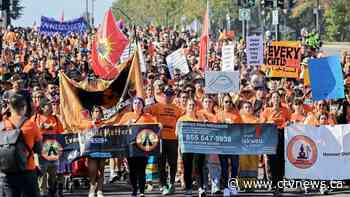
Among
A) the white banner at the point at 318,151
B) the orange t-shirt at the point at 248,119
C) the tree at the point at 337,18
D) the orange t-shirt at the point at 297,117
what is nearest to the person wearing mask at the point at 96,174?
the orange t-shirt at the point at 248,119

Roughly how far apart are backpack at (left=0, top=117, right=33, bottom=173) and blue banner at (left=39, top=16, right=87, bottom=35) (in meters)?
26.4

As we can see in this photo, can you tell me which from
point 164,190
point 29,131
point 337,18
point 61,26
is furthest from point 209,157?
point 337,18

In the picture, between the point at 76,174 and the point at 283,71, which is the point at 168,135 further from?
the point at 283,71

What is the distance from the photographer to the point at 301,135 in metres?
16.5

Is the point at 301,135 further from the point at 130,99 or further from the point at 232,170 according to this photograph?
the point at 130,99

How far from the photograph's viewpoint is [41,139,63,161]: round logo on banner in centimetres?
1548

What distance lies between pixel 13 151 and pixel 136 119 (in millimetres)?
4558

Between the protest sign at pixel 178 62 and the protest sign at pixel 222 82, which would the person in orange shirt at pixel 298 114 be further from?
the protest sign at pixel 178 62

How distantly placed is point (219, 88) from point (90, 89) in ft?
7.57

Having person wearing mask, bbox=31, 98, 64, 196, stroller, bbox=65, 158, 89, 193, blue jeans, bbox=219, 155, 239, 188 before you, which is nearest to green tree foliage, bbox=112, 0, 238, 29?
Result: stroller, bbox=65, 158, 89, 193

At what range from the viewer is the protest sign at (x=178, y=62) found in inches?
882

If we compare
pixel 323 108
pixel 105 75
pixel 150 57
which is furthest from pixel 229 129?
pixel 150 57

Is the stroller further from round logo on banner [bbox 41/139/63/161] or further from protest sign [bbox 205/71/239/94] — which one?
protest sign [bbox 205/71/239/94]

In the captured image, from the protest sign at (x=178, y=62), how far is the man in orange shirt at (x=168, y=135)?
5.50 meters
